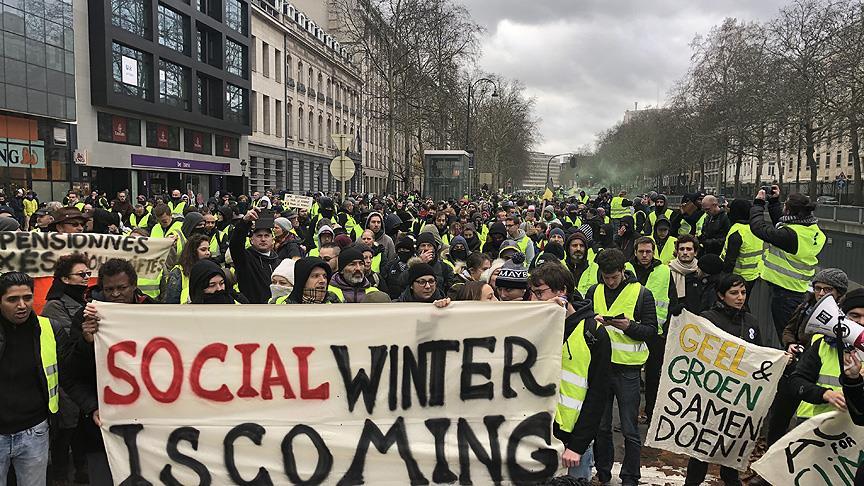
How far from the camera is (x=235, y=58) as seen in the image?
1683 inches

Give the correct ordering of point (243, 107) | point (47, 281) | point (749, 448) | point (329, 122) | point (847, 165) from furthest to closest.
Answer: point (847, 165) → point (329, 122) → point (243, 107) → point (47, 281) → point (749, 448)

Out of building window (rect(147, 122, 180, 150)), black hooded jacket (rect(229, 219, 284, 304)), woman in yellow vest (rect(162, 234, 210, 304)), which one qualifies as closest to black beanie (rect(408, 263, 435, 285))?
woman in yellow vest (rect(162, 234, 210, 304))

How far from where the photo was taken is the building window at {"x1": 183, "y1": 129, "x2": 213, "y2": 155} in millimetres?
38594

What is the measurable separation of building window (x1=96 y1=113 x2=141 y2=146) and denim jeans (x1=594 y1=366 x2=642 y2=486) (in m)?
30.8

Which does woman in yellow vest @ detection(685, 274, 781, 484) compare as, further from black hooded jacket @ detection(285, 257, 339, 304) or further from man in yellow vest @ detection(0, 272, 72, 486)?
man in yellow vest @ detection(0, 272, 72, 486)

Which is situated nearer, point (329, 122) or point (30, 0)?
point (30, 0)

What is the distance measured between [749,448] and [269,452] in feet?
9.60

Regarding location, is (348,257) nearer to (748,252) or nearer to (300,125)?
(748,252)

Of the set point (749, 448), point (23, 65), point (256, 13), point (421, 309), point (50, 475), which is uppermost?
point (256, 13)

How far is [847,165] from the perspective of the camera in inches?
2571

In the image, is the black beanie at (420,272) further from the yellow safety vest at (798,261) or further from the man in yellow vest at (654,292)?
the yellow safety vest at (798,261)

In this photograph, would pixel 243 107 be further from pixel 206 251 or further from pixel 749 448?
pixel 749 448

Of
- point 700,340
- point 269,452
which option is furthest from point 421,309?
point 700,340

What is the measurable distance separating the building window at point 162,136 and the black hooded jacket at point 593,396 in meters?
34.6
